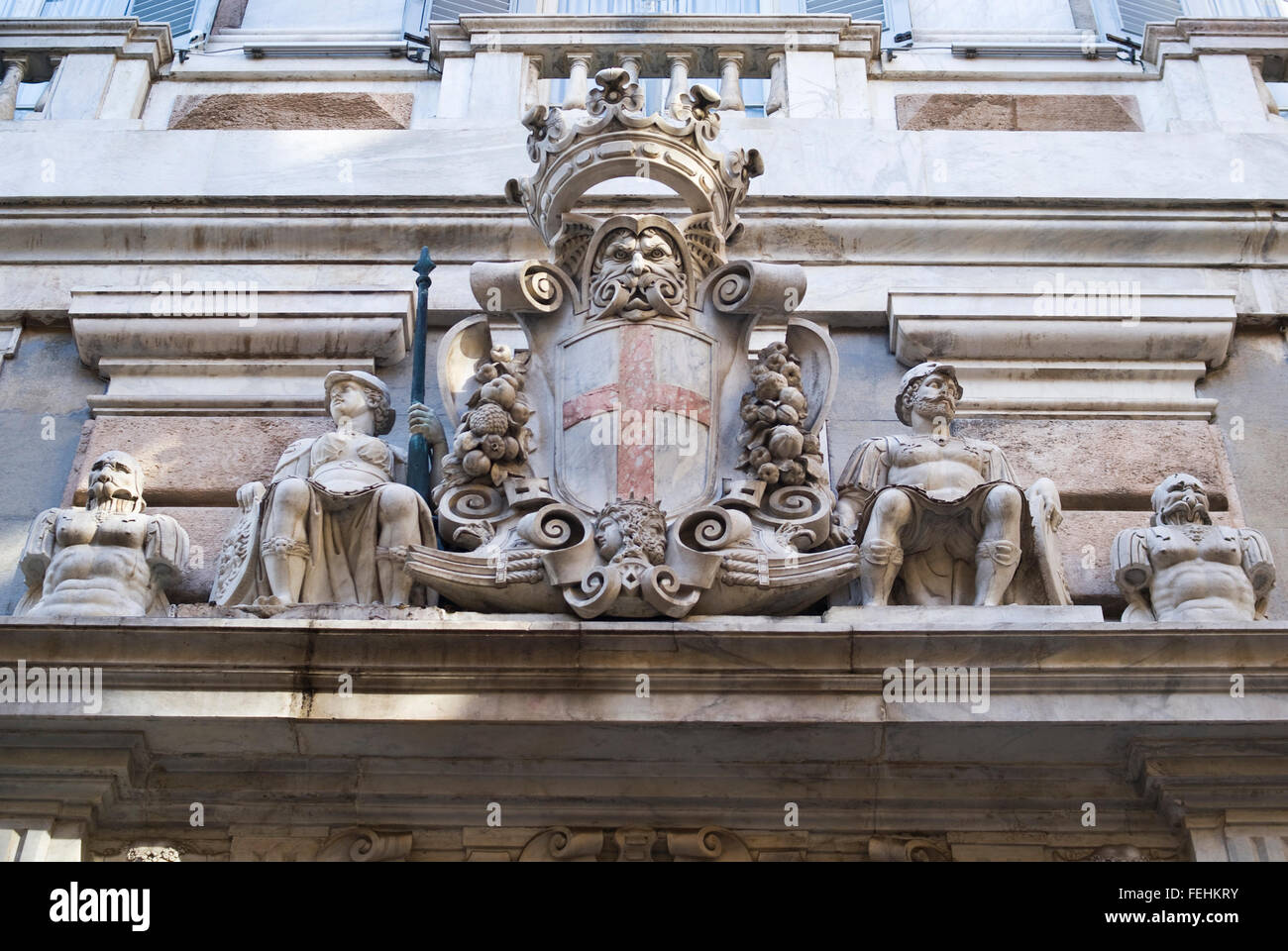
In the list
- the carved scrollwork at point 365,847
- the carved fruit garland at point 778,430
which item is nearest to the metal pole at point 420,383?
the carved fruit garland at point 778,430

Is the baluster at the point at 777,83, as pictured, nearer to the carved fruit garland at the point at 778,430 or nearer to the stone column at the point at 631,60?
the stone column at the point at 631,60

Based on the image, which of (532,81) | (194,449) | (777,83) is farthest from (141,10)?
(194,449)

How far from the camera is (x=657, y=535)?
823 centimetres

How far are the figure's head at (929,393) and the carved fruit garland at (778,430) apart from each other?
1.91 feet

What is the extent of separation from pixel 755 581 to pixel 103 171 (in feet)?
17.1

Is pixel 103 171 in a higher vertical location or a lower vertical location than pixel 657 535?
higher

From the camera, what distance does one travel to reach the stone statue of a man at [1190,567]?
8562 millimetres

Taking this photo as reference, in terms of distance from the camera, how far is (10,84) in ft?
40.1

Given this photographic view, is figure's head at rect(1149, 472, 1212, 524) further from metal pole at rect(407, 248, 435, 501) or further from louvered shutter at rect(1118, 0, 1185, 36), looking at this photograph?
louvered shutter at rect(1118, 0, 1185, 36)
